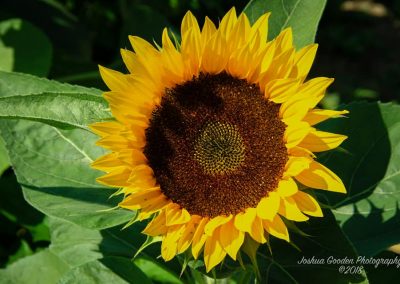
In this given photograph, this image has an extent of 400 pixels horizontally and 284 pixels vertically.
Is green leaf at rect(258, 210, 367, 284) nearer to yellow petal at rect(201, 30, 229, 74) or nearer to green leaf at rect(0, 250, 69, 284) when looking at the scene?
yellow petal at rect(201, 30, 229, 74)

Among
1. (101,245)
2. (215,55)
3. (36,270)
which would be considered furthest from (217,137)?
(36,270)

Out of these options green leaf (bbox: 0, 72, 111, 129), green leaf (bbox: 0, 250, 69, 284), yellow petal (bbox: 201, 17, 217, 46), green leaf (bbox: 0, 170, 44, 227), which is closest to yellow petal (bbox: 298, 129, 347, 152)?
yellow petal (bbox: 201, 17, 217, 46)

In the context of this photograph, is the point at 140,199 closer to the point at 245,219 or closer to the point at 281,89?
the point at 245,219

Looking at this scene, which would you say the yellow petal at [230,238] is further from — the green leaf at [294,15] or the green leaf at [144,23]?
the green leaf at [144,23]

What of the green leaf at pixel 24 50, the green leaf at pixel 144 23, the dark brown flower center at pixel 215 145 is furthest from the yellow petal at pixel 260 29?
the green leaf at pixel 24 50

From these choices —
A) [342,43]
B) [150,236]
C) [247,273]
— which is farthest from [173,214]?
[342,43]

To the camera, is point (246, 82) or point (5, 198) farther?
point (5, 198)

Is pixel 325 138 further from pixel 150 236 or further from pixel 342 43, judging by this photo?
pixel 342 43
